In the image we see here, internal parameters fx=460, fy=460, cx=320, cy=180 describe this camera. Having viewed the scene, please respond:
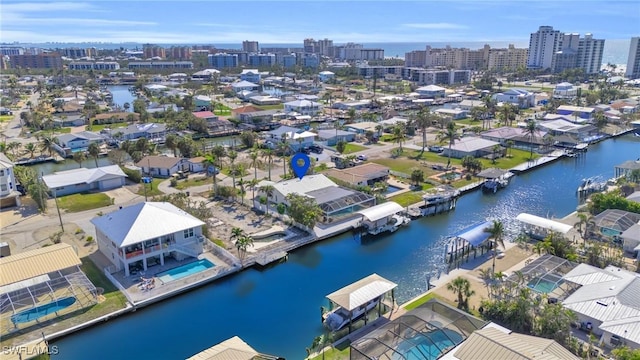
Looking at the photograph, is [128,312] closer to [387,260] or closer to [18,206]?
[387,260]

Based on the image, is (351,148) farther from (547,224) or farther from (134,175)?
(547,224)

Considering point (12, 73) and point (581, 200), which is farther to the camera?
point (12, 73)

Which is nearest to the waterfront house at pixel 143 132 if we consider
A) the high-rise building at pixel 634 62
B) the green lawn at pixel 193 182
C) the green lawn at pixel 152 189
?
the green lawn at pixel 152 189

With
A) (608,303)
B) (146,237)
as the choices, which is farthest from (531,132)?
(146,237)

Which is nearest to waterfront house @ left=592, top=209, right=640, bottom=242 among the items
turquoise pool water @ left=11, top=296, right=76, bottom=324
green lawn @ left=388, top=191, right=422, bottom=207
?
green lawn @ left=388, top=191, right=422, bottom=207

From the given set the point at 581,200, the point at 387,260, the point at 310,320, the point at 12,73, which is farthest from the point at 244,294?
the point at 12,73

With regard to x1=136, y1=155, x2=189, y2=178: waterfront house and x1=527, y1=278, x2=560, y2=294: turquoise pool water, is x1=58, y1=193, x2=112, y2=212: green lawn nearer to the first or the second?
x1=136, y1=155, x2=189, y2=178: waterfront house
